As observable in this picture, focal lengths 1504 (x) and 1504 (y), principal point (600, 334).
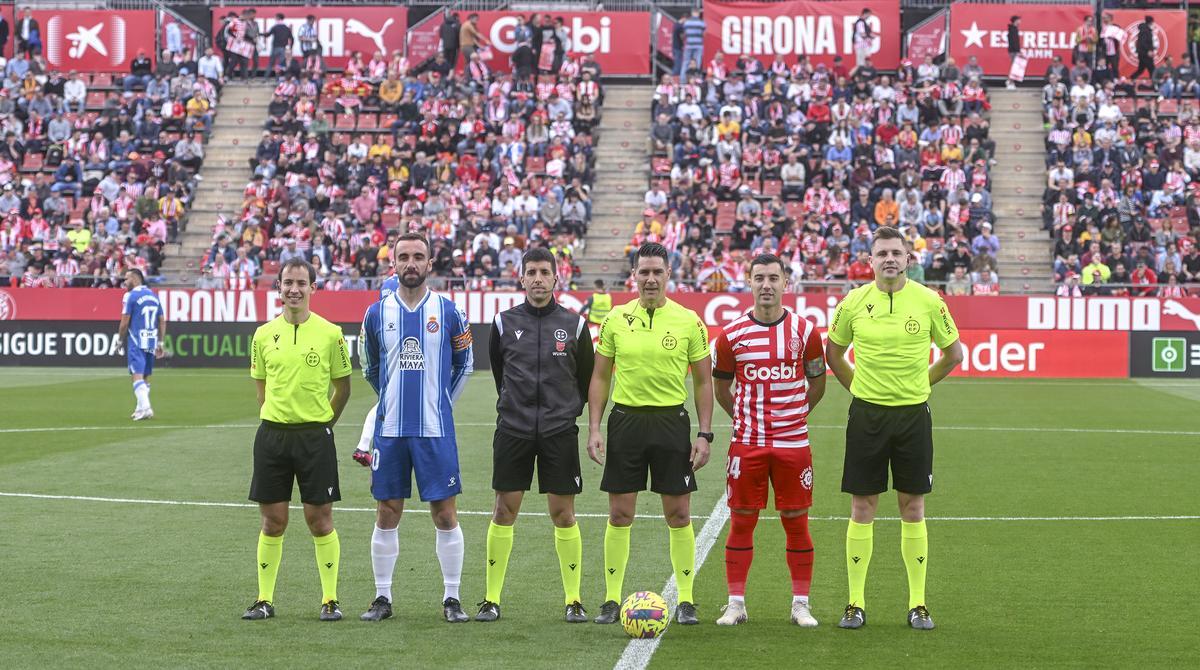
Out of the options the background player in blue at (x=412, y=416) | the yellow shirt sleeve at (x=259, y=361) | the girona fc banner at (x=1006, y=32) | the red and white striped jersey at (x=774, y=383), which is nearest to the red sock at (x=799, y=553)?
the red and white striped jersey at (x=774, y=383)

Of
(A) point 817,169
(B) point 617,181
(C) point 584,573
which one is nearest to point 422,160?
(B) point 617,181

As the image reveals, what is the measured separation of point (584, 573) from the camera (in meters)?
10.5

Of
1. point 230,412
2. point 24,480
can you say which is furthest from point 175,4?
point 24,480

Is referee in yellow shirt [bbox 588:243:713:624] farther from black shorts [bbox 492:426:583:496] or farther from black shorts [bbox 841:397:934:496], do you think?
black shorts [bbox 841:397:934:496]

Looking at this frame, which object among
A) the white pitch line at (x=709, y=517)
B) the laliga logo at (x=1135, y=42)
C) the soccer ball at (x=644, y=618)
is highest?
the laliga logo at (x=1135, y=42)

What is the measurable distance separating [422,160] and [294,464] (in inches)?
1208

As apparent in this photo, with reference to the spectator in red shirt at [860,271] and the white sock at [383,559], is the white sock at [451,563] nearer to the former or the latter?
the white sock at [383,559]

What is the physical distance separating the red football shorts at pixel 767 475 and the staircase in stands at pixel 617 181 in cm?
2549

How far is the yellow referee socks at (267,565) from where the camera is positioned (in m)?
9.02

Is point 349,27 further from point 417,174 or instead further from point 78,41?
point 417,174

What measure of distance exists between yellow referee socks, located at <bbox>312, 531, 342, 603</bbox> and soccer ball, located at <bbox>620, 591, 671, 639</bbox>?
1.83 metres

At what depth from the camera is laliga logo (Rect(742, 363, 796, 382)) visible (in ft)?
29.7

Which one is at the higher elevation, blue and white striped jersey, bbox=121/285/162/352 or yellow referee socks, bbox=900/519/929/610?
blue and white striped jersey, bbox=121/285/162/352

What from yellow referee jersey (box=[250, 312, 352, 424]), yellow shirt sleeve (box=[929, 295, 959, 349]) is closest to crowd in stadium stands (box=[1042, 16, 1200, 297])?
yellow shirt sleeve (box=[929, 295, 959, 349])
